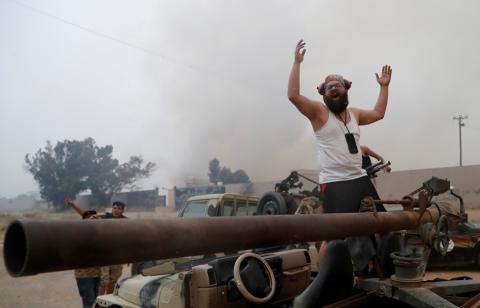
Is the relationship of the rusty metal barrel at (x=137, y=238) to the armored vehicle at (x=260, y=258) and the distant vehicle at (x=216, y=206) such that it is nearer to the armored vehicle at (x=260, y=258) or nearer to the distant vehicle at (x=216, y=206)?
the armored vehicle at (x=260, y=258)

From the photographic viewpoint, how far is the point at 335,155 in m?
3.28

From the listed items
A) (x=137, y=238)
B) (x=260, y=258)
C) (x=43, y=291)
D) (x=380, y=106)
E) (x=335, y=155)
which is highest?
(x=380, y=106)

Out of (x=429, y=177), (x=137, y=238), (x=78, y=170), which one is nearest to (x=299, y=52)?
(x=137, y=238)

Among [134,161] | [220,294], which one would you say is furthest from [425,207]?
[134,161]

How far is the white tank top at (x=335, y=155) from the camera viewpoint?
3254 mm

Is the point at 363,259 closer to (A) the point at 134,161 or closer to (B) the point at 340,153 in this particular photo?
(B) the point at 340,153

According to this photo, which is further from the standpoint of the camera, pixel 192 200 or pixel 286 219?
pixel 192 200

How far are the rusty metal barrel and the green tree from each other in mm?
48875

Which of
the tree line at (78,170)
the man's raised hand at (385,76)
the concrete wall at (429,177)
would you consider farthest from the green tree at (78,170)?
the man's raised hand at (385,76)

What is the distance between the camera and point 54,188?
5141cm

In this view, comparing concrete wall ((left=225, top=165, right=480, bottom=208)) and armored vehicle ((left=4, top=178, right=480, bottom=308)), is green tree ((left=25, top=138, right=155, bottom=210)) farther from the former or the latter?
armored vehicle ((left=4, top=178, right=480, bottom=308))

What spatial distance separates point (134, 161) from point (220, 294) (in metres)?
50.5

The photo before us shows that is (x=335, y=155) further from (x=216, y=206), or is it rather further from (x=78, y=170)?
(x=78, y=170)

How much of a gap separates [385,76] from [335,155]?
3.31 feet
